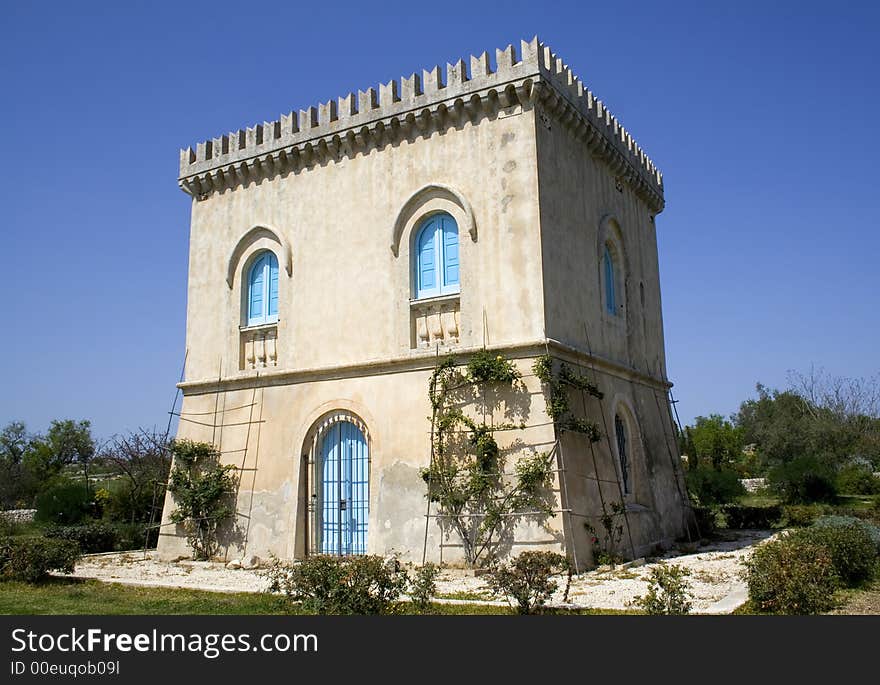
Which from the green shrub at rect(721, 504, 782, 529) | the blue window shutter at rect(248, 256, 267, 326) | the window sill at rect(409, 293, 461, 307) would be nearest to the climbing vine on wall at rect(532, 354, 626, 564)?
the window sill at rect(409, 293, 461, 307)

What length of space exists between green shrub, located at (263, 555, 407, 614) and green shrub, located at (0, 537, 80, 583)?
225 inches

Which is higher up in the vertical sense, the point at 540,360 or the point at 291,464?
the point at 540,360

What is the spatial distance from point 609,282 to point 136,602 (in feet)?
36.4

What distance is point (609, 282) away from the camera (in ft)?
53.7

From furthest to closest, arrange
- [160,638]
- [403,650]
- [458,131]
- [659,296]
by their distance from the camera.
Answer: [659,296] → [458,131] → [160,638] → [403,650]

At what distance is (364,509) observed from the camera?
14.2 meters

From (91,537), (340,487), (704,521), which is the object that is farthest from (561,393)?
(91,537)

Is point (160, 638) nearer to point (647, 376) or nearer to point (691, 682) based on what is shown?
point (691, 682)

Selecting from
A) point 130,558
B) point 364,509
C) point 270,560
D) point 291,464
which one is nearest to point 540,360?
point 364,509

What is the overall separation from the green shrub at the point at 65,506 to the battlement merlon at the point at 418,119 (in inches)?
521

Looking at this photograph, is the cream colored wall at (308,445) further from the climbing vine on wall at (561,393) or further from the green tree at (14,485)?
the green tree at (14,485)

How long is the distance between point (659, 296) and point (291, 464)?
423 inches

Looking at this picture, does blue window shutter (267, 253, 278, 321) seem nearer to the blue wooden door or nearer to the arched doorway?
the arched doorway

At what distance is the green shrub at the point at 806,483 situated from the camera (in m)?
26.3
